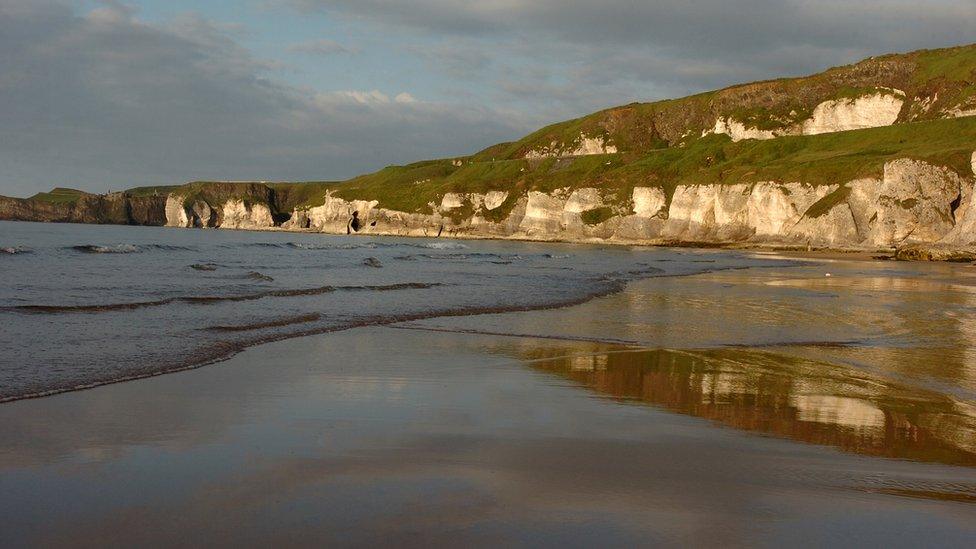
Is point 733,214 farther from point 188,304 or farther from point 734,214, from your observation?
point 188,304

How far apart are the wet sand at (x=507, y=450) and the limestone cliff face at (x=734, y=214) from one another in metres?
67.2

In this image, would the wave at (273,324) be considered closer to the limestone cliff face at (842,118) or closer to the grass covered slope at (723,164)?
the grass covered slope at (723,164)

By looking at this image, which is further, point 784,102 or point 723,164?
point 784,102

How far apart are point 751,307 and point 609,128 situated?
164m

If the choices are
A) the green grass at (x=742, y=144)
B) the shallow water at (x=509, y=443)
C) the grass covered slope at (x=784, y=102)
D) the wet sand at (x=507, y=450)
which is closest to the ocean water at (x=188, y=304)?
the shallow water at (x=509, y=443)

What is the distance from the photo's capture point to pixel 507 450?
25.7ft

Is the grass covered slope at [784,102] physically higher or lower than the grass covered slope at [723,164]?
higher

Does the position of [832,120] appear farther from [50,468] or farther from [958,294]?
[50,468]

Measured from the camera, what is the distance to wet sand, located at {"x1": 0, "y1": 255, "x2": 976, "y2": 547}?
5676 mm

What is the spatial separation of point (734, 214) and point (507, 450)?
104 metres

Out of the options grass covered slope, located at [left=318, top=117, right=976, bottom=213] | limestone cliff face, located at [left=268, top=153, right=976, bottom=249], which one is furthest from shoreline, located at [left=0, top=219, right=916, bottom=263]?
grass covered slope, located at [left=318, top=117, right=976, bottom=213]

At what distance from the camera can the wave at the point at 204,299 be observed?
60.0 feet

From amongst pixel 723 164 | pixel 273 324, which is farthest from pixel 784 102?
pixel 273 324

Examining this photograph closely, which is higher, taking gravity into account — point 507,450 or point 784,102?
point 784,102
